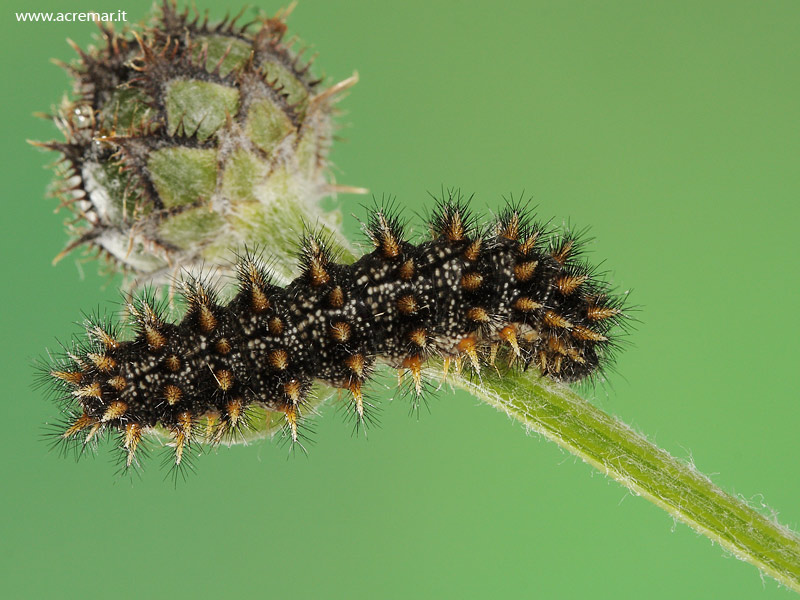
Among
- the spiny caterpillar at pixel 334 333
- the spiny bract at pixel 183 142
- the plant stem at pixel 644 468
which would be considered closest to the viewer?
the plant stem at pixel 644 468

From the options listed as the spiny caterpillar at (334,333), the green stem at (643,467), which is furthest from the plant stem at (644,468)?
the spiny caterpillar at (334,333)

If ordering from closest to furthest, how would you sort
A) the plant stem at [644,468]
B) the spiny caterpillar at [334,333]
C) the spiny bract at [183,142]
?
the plant stem at [644,468], the spiny caterpillar at [334,333], the spiny bract at [183,142]

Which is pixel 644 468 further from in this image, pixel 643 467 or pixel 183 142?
pixel 183 142

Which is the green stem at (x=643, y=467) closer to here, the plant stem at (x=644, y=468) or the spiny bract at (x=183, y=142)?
the plant stem at (x=644, y=468)

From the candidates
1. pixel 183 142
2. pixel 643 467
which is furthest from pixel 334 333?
pixel 643 467

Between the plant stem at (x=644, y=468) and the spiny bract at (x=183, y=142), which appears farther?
the spiny bract at (x=183, y=142)

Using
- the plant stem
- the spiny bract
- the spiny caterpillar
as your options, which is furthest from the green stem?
the spiny bract

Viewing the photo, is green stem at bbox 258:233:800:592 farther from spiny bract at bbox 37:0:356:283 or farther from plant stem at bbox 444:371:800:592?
spiny bract at bbox 37:0:356:283
